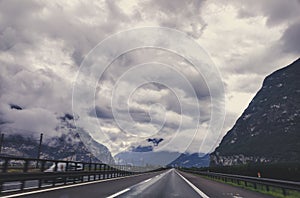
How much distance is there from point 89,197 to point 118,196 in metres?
1.09

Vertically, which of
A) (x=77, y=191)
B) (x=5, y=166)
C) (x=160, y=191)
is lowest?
(x=160, y=191)

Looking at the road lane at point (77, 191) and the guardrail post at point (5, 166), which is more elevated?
the guardrail post at point (5, 166)

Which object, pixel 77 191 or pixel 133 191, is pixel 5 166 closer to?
pixel 77 191

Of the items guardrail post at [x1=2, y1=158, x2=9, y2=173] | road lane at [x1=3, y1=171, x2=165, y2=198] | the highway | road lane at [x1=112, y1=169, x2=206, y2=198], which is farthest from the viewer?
road lane at [x1=112, y1=169, x2=206, y2=198]

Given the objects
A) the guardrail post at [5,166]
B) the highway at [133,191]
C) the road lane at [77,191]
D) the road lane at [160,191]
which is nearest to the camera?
the road lane at [77,191]

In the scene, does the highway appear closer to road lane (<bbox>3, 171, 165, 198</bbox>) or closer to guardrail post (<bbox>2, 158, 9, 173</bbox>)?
road lane (<bbox>3, 171, 165, 198</bbox>)

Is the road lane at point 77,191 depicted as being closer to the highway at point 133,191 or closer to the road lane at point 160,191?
the highway at point 133,191

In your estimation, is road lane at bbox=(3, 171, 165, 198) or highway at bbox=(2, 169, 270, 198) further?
highway at bbox=(2, 169, 270, 198)

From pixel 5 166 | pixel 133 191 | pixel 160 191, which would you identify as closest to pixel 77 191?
pixel 133 191

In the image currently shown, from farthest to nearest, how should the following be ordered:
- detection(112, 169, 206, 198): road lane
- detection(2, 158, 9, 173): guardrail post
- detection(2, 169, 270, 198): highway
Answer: detection(112, 169, 206, 198): road lane → detection(2, 169, 270, 198): highway → detection(2, 158, 9, 173): guardrail post

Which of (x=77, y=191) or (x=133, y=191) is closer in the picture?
(x=77, y=191)

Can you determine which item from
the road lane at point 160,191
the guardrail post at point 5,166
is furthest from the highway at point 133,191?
the guardrail post at point 5,166

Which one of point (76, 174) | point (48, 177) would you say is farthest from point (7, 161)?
point (76, 174)

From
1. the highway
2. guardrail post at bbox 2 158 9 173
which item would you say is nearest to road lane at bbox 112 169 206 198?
the highway
